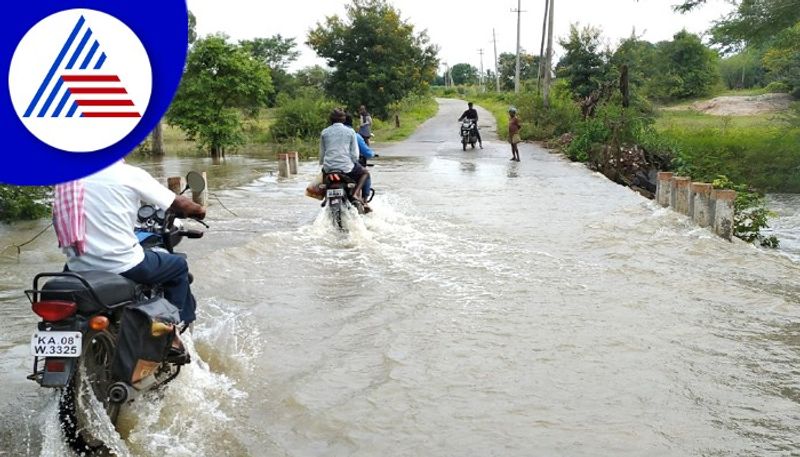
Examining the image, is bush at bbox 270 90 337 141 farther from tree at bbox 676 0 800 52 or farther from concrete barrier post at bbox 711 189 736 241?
concrete barrier post at bbox 711 189 736 241

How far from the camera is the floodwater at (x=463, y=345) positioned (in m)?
4.57

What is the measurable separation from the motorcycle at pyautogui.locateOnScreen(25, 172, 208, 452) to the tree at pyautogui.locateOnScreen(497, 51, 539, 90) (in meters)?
69.2

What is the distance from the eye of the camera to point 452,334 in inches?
257

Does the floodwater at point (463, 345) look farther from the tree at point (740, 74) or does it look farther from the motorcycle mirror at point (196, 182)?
the tree at point (740, 74)

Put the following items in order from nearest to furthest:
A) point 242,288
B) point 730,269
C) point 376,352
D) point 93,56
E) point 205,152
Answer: point 93,56
point 376,352
point 242,288
point 730,269
point 205,152

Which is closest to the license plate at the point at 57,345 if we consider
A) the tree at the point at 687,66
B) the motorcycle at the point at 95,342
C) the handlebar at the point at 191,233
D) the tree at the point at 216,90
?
the motorcycle at the point at 95,342

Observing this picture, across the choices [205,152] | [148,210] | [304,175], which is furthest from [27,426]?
[205,152]

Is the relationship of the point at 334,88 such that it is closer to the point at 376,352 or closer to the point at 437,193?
the point at 437,193

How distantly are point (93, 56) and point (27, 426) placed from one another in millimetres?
3453

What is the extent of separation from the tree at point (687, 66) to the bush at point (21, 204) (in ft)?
155

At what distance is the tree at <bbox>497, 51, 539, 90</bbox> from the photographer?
73.3 metres

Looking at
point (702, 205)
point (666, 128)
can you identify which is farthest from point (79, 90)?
point (666, 128)

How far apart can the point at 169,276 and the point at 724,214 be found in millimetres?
8782

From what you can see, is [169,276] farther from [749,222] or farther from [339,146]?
[749,222]
